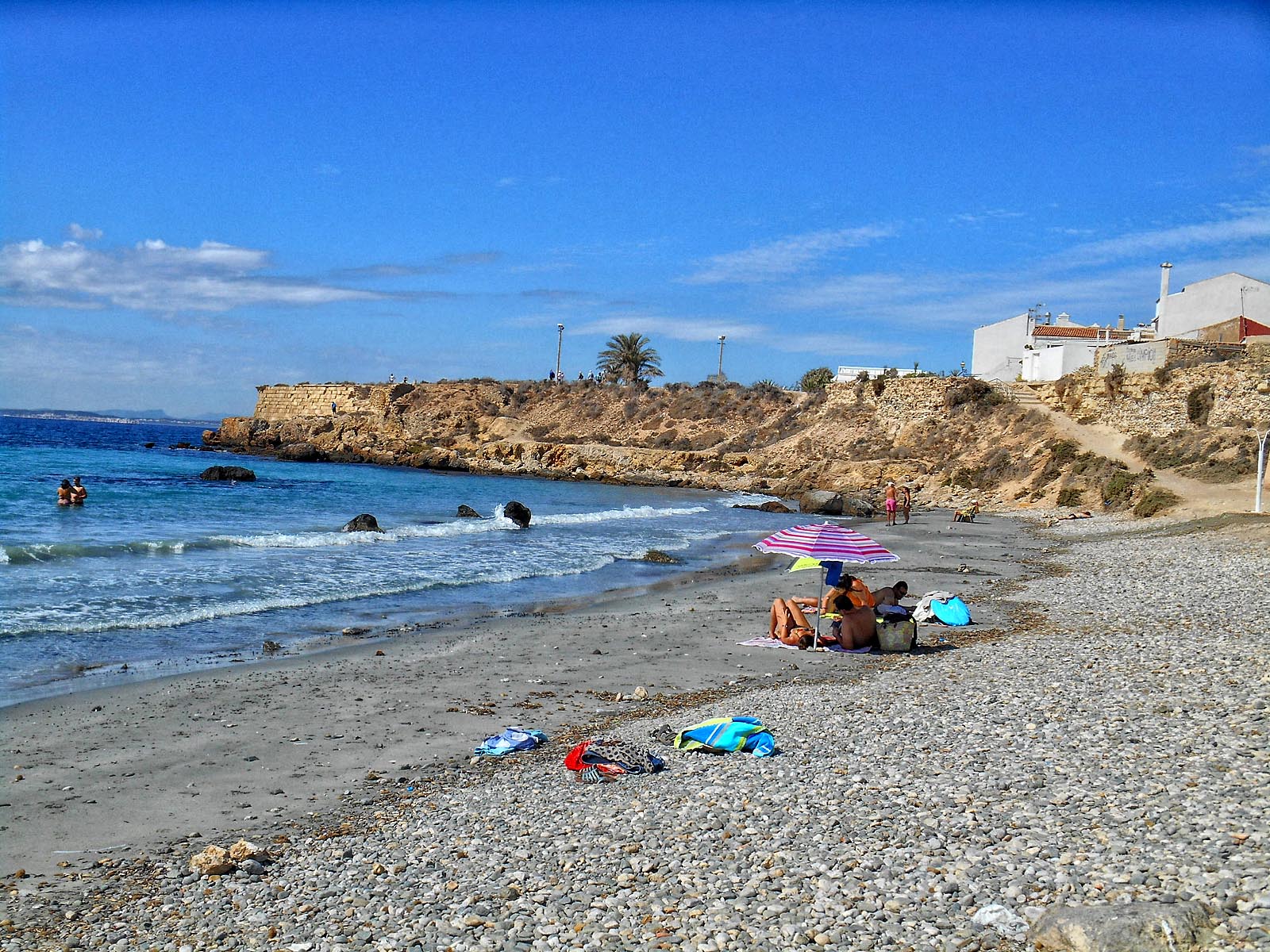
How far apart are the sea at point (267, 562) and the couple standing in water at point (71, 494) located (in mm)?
543

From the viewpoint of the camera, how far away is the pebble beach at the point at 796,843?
4777 millimetres

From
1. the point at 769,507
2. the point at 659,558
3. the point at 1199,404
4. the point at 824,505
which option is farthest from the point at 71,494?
the point at 1199,404

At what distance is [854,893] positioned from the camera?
4.99m

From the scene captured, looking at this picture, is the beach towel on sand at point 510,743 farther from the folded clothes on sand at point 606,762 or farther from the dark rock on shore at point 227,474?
the dark rock on shore at point 227,474

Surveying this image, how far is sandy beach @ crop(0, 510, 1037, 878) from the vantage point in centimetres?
704

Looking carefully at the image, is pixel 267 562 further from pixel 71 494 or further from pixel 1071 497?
pixel 1071 497

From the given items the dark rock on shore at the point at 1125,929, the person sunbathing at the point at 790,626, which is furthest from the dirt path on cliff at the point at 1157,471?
the dark rock on shore at the point at 1125,929

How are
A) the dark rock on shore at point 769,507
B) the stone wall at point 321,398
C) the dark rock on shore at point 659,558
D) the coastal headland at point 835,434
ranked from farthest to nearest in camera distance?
the stone wall at point 321,398
the dark rock on shore at point 769,507
the coastal headland at point 835,434
the dark rock on shore at point 659,558

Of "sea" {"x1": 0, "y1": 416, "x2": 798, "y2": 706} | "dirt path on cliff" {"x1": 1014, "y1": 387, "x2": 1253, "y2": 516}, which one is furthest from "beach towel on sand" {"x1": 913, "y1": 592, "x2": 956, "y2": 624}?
"dirt path on cliff" {"x1": 1014, "y1": 387, "x2": 1253, "y2": 516}

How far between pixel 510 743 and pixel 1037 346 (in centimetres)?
5776

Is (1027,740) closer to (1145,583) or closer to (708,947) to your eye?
(708,947)

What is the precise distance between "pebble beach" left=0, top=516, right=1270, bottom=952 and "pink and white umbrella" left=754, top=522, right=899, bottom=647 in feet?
9.65

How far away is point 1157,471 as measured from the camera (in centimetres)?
3597

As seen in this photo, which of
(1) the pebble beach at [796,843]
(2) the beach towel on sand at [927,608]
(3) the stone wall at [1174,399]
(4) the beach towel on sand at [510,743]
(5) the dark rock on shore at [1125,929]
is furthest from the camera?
(3) the stone wall at [1174,399]
